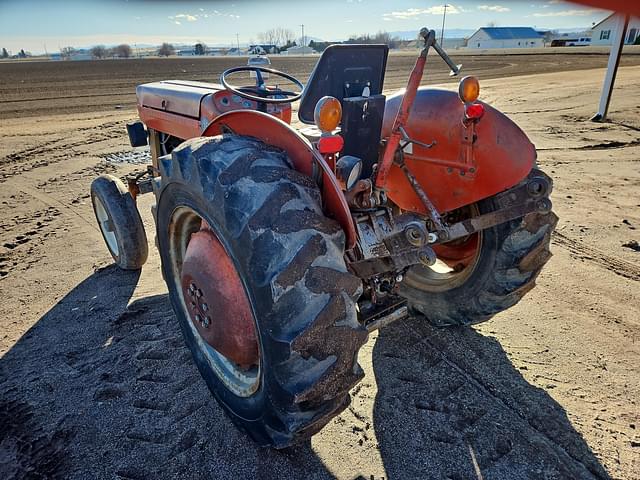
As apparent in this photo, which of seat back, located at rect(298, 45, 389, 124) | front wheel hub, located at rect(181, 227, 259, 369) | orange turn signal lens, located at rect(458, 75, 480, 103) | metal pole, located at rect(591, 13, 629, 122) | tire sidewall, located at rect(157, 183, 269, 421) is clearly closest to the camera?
tire sidewall, located at rect(157, 183, 269, 421)

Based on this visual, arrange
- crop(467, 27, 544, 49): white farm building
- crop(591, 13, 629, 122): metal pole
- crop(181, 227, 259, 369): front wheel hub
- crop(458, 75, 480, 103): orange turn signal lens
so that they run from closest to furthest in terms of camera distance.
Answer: crop(181, 227, 259, 369): front wheel hub < crop(458, 75, 480, 103): orange turn signal lens < crop(591, 13, 629, 122): metal pole < crop(467, 27, 544, 49): white farm building

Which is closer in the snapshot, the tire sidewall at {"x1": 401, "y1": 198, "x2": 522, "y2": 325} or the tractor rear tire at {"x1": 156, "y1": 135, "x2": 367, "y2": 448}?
the tractor rear tire at {"x1": 156, "y1": 135, "x2": 367, "y2": 448}

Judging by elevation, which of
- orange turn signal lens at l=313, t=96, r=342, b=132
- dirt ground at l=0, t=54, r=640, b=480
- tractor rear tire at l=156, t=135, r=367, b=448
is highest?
orange turn signal lens at l=313, t=96, r=342, b=132

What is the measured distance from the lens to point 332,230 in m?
1.53

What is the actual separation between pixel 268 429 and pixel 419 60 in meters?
1.53

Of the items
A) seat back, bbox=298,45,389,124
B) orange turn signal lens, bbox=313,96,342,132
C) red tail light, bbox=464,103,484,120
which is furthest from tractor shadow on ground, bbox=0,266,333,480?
red tail light, bbox=464,103,484,120

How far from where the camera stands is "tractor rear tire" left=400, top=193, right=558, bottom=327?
7.38ft

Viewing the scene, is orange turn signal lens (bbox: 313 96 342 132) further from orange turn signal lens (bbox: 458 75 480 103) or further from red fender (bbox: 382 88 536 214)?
red fender (bbox: 382 88 536 214)

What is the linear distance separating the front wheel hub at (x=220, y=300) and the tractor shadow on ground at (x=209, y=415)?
17.2 inches

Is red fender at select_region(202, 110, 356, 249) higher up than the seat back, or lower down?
lower down

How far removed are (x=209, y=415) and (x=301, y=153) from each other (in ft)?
4.30

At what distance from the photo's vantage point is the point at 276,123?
5.70ft

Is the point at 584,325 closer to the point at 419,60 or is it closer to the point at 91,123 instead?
the point at 419,60

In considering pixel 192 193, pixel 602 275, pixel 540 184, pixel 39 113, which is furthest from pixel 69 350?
pixel 39 113
